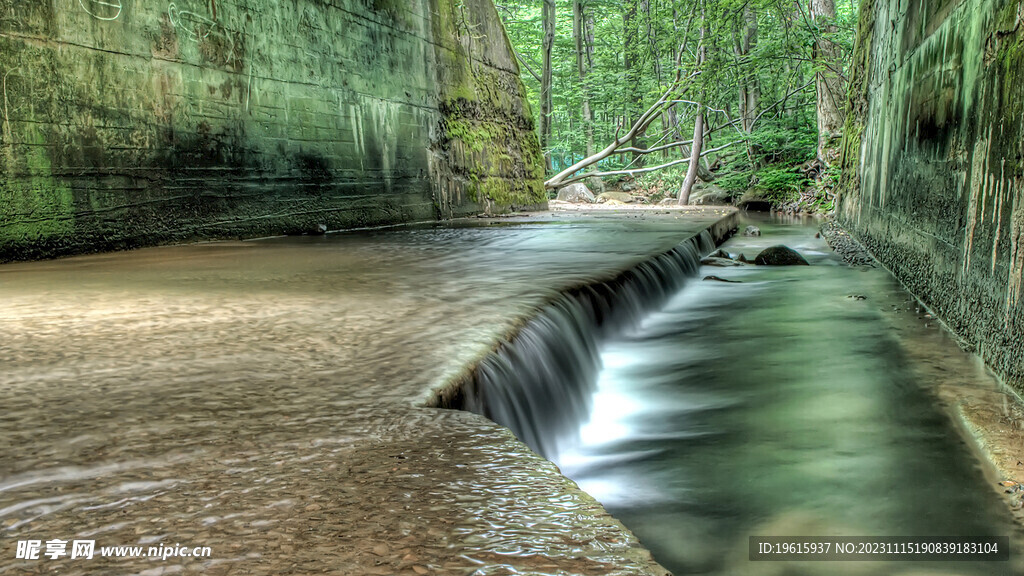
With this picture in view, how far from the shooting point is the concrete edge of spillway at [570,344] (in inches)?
60.8

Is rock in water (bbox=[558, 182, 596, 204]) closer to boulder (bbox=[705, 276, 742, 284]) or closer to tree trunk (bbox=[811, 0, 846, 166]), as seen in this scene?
tree trunk (bbox=[811, 0, 846, 166])

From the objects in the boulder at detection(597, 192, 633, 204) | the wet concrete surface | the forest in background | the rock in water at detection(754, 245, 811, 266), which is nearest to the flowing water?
the wet concrete surface

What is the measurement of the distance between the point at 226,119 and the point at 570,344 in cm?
499

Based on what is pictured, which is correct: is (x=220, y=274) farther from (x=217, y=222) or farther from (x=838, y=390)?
(x=838, y=390)

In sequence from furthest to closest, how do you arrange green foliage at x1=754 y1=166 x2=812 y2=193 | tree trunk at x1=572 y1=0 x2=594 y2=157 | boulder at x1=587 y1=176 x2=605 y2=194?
boulder at x1=587 y1=176 x2=605 y2=194 → tree trunk at x1=572 y1=0 x2=594 y2=157 → green foliage at x1=754 y1=166 x2=812 y2=193

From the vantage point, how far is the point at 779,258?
776 cm

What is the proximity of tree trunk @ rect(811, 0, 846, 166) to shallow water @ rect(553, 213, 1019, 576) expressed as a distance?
10806 mm

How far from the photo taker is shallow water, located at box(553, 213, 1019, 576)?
227 centimetres

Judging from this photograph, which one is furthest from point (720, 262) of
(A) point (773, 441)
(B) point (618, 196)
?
(B) point (618, 196)

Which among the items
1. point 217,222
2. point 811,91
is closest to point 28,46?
point 217,222

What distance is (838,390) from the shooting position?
143 inches

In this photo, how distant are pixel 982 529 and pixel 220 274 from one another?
3906mm

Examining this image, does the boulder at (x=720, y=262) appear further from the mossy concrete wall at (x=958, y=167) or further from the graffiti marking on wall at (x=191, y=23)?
the graffiti marking on wall at (x=191, y=23)

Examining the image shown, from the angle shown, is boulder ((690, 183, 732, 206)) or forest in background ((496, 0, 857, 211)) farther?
boulder ((690, 183, 732, 206))
